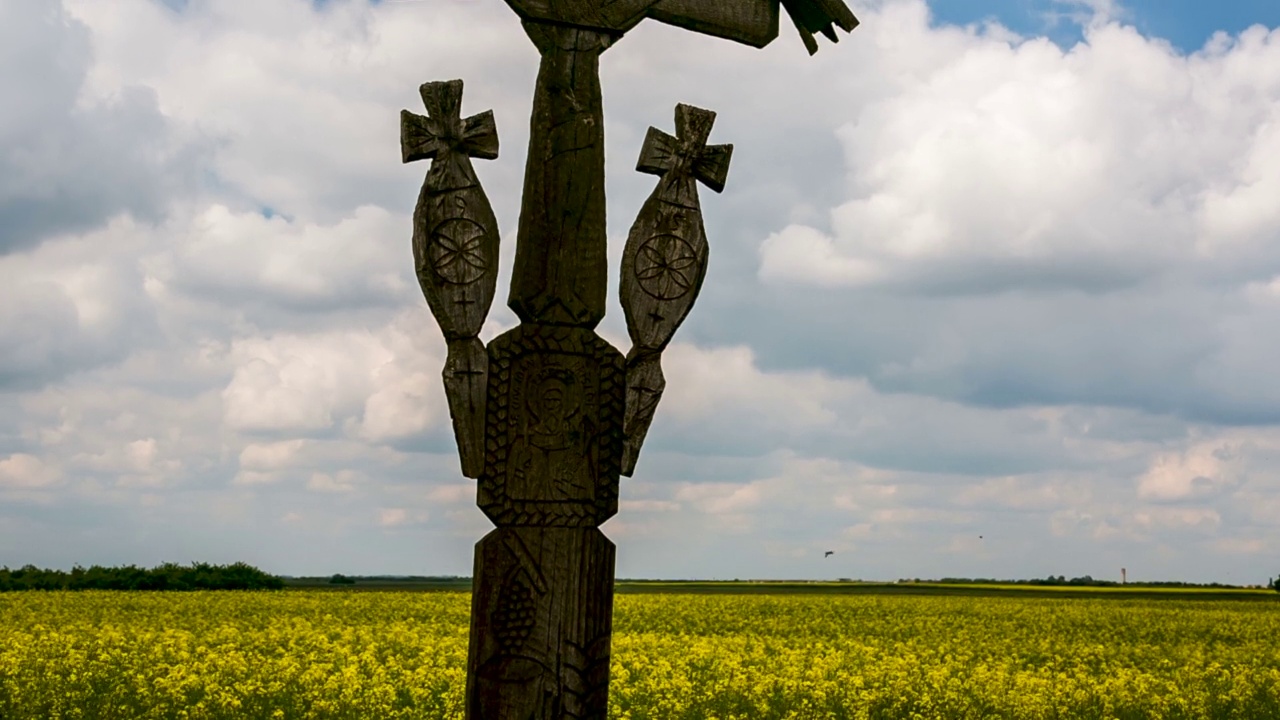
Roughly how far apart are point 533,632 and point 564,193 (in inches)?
63.2

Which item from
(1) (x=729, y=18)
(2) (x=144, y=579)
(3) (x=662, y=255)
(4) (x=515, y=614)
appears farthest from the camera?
(2) (x=144, y=579)

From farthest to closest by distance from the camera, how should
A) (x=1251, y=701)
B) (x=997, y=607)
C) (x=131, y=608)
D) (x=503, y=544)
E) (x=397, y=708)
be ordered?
(x=997, y=607)
(x=131, y=608)
(x=1251, y=701)
(x=397, y=708)
(x=503, y=544)

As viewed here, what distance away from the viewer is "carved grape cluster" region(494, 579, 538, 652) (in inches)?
173

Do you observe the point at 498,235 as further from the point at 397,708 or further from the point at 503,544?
the point at 397,708

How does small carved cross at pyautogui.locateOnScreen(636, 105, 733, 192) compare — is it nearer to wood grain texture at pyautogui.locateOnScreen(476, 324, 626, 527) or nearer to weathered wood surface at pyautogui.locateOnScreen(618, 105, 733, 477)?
weathered wood surface at pyautogui.locateOnScreen(618, 105, 733, 477)

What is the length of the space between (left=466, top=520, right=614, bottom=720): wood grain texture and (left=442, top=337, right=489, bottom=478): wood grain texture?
0.29m

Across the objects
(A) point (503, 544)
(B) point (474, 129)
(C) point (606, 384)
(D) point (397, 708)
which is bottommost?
(D) point (397, 708)

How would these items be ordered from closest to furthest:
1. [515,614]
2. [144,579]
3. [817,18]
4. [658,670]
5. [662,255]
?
[515,614] → [662,255] → [817,18] → [658,670] → [144,579]

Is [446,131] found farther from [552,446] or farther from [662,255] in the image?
[552,446]

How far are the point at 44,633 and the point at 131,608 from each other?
6642mm

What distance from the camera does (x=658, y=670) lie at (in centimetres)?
1159

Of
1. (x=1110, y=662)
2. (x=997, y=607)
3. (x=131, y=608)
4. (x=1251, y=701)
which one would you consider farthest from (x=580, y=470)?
(x=997, y=607)

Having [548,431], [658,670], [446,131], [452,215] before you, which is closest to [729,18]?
[446,131]

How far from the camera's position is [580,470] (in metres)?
4.45
